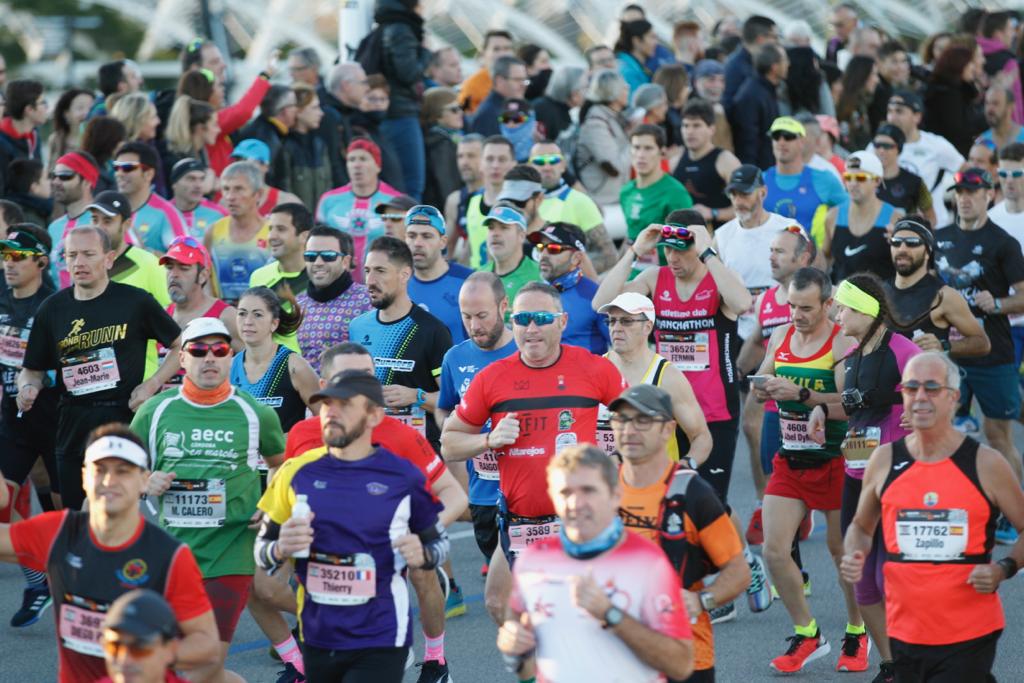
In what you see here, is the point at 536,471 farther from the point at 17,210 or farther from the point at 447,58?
the point at 447,58

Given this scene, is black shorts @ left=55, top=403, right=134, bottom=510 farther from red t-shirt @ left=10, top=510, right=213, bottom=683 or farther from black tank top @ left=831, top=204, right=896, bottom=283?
black tank top @ left=831, top=204, right=896, bottom=283

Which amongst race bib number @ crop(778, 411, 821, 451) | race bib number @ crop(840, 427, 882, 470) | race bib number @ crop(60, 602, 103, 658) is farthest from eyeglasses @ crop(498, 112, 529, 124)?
race bib number @ crop(60, 602, 103, 658)

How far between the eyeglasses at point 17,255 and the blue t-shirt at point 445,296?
7.06 feet

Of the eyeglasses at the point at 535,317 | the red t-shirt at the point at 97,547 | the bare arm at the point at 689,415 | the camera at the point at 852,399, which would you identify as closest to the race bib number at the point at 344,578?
the red t-shirt at the point at 97,547

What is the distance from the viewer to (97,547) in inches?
223

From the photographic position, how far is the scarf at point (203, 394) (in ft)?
23.7

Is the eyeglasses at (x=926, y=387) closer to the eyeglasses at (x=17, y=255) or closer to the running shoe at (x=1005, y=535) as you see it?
the running shoe at (x=1005, y=535)

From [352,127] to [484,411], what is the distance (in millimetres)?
7170

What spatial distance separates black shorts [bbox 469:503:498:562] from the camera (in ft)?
27.4

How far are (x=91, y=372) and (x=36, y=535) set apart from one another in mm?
3140

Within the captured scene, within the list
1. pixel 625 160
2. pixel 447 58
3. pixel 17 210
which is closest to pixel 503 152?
pixel 625 160

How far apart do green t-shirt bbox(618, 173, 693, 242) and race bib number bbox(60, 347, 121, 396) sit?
4.64 meters

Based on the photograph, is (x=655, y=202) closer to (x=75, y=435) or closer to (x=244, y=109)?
(x=244, y=109)

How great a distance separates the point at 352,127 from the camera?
559 inches
